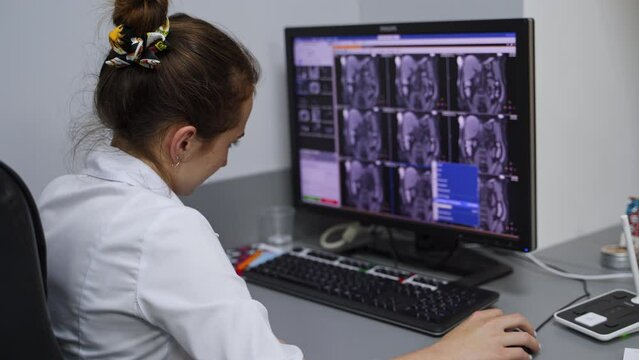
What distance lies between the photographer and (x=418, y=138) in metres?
1.49

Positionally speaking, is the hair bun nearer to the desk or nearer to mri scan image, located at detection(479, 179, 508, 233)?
the desk

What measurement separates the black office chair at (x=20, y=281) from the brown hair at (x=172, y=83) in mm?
245

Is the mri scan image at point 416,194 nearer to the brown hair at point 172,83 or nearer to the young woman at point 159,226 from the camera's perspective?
the young woman at point 159,226

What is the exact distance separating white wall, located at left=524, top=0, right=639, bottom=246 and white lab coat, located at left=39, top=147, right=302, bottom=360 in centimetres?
83

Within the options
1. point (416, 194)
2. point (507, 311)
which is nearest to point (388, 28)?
point (416, 194)

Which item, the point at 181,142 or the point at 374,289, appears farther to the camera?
the point at 374,289

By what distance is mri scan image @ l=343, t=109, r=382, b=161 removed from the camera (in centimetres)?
157

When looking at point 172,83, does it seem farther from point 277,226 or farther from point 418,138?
point 277,226

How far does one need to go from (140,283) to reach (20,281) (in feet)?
0.51

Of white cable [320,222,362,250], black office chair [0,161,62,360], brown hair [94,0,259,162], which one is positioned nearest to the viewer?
black office chair [0,161,62,360]

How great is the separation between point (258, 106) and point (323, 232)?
1.14ft

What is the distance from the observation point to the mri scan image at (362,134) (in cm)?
157

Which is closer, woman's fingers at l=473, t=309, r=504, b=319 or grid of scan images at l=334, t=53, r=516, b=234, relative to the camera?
woman's fingers at l=473, t=309, r=504, b=319

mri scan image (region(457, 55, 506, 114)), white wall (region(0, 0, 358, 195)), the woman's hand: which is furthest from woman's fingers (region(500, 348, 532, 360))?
white wall (region(0, 0, 358, 195))
